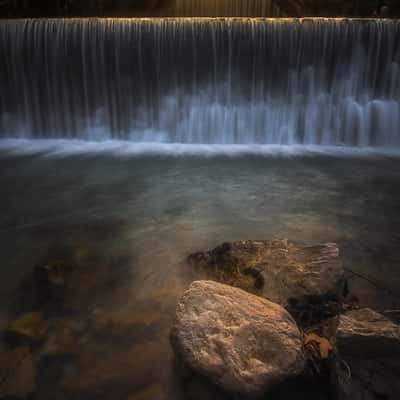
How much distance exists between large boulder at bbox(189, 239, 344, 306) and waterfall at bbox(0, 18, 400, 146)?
679 cm

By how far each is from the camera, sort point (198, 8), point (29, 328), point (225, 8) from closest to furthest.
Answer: point (29, 328)
point (225, 8)
point (198, 8)

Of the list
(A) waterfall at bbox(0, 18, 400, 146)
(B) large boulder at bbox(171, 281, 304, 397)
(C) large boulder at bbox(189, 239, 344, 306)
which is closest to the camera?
(B) large boulder at bbox(171, 281, 304, 397)

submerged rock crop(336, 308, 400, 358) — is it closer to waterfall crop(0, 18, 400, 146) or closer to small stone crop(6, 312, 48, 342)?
small stone crop(6, 312, 48, 342)

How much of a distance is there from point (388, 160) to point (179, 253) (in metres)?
6.33

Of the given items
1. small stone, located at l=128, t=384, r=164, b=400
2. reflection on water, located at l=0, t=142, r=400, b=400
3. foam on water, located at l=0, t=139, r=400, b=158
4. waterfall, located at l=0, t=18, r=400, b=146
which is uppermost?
waterfall, located at l=0, t=18, r=400, b=146

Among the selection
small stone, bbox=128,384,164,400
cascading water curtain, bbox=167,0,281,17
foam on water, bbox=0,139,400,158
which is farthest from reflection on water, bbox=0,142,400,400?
cascading water curtain, bbox=167,0,281,17

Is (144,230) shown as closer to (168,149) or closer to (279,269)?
(279,269)

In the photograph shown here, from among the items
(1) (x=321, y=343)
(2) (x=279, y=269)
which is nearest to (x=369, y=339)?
(1) (x=321, y=343)

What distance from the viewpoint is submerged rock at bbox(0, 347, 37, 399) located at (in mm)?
2180

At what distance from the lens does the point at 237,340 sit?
211 centimetres

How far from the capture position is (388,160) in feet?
26.7

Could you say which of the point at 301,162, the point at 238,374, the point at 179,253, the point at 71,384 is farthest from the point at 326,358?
the point at 301,162

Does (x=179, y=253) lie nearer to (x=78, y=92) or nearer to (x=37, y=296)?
(x=37, y=296)

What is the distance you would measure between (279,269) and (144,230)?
208 cm
